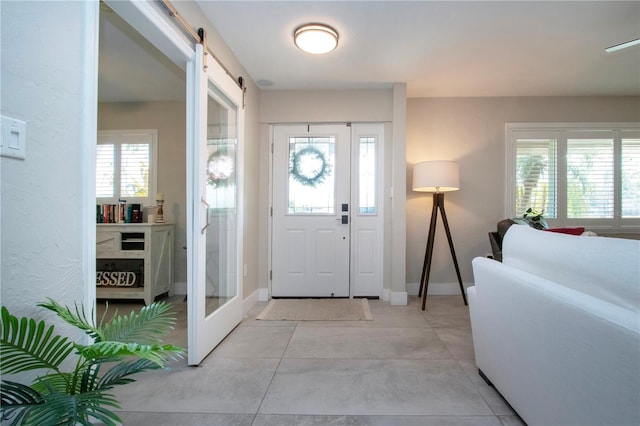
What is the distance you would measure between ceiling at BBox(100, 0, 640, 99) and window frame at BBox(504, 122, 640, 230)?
0.41 metres

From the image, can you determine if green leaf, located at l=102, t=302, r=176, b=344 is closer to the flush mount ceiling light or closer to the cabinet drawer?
the flush mount ceiling light

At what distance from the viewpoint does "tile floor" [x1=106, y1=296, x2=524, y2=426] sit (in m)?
1.50

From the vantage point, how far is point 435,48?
272cm

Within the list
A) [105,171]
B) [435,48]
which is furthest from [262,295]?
[435,48]

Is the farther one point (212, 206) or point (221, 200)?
point (221, 200)

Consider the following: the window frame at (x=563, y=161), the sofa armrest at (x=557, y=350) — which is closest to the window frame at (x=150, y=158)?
the sofa armrest at (x=557, y=350)

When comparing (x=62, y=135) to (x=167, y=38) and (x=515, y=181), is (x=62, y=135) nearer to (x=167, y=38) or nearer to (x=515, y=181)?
(x=167, y=38)

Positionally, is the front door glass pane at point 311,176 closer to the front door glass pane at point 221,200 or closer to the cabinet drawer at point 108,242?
the front door glass pane at point 221,200

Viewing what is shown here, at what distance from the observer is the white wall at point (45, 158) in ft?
3.01

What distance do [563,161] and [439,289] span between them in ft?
7.55

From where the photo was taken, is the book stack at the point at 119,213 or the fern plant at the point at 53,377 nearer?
the fern plant at the point at 53,377

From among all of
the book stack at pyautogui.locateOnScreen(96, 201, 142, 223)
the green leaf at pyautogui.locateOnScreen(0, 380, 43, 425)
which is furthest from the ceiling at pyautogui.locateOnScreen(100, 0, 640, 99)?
the green leaf at pyautogui.locateOnScreen(0, 380, 43, 425)

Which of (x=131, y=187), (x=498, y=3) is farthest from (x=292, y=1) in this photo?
(x=131, y=187)

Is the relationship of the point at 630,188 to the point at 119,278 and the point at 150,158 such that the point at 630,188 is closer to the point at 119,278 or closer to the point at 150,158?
the point at 150,158
